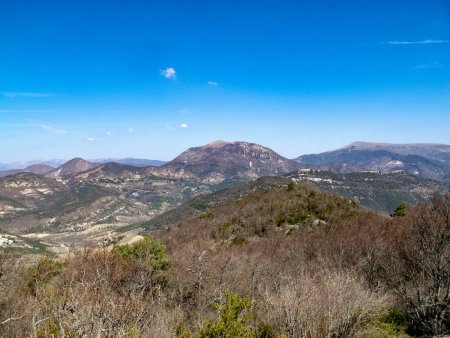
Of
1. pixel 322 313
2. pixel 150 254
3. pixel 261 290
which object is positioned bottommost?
pixel 150 254

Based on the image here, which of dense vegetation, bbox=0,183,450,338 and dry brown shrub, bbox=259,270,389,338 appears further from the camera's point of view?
dry brown shrub, bbox=259,270,389,338

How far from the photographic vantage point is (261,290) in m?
24.3

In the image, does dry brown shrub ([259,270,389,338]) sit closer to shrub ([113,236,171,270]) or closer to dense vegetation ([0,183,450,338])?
dense vegetation ([0,183,450,338])

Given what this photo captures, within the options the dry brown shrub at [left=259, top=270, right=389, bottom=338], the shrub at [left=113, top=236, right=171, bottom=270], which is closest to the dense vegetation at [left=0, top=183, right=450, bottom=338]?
the dry brown shrub at [left=259, top=270, right=389, bottom=338]

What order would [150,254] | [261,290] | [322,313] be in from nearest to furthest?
[322,313], [261,290], [150,254]

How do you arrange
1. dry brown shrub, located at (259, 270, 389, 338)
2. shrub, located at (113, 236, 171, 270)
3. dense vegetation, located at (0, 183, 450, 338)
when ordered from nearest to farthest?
1. dense vegetation, located at (0, 183, 450, 338)
2. dry brown shrub, located at (259, 270, 389, 338)
3. shrub, located at (113, 236, 171, 270)

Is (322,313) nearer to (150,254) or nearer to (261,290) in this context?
(261,290)

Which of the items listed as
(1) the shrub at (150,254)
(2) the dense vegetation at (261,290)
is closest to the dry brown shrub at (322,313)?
(2) the dense vegetation at (261,290)

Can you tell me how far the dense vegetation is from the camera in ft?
43.5

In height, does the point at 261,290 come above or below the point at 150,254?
above

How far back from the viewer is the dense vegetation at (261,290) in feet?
43.5

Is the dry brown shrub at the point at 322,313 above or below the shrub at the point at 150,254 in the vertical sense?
above

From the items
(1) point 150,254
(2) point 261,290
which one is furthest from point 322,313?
(1) point 150,254

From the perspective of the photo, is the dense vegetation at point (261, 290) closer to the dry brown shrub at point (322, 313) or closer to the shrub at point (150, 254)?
the dry brown shrub at point (322, 313)
